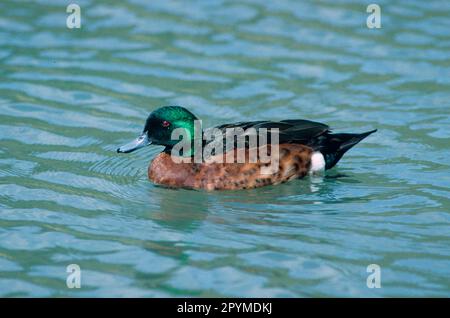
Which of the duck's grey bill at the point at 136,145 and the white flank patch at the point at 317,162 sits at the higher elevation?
the duck's grey bill at the point at 136,145

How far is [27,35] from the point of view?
13469mm

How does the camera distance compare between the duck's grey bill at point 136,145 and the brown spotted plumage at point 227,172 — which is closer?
the brown spotted plumage at point 227,172

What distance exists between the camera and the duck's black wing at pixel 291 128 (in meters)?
9.65

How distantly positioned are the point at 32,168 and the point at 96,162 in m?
0.68

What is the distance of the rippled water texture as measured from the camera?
7.54 m

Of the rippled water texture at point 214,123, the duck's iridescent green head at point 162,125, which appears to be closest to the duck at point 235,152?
the duck's iridescent green head at point 162,125

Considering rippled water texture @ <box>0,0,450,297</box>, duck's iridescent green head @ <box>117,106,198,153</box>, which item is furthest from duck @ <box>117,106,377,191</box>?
rippled water texture @ <box>0,0,450,297</box>

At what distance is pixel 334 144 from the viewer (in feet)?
32.6

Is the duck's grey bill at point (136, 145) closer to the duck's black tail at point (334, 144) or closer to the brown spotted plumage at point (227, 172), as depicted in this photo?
the brown spotted plumage at point (227, 172)

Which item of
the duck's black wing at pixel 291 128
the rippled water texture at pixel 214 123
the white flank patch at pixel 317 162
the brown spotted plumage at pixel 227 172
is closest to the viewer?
the rippled water texture at pixel 214 123

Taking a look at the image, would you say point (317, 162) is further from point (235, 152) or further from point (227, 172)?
point (227, 172)

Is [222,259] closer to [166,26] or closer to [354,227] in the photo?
[354,227]

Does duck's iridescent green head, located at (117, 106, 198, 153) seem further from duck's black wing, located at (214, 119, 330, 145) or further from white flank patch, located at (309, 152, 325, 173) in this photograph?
white flank patch, located at (309, 152, 325, 173)
